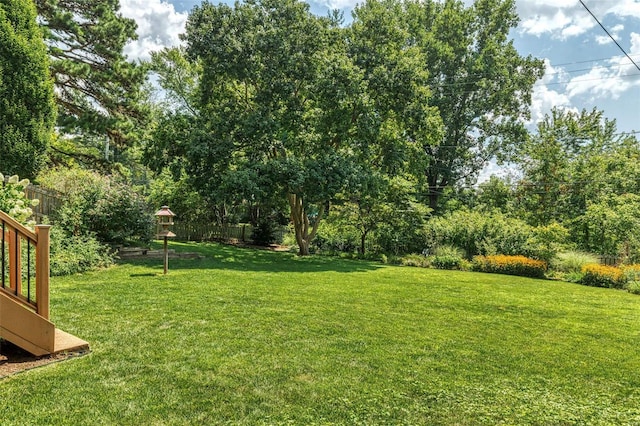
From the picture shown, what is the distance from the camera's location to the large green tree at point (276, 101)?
13.0 metres

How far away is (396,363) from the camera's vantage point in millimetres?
3785

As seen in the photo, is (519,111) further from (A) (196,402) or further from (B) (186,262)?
(A) (196,402)

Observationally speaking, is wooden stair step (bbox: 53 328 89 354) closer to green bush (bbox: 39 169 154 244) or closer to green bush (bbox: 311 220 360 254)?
green bush (bbox: 39 169 154 244)

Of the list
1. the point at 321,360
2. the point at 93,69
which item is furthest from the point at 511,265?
the point at 93,69

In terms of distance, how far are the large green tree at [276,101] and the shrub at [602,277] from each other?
289 inches

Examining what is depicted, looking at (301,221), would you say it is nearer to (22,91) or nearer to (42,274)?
(22,91)

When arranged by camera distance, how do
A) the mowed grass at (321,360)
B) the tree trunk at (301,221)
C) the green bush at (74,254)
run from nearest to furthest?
the mowed grass at (321,360)
the green bush at (74,254)
the tree trunk at (301,221)

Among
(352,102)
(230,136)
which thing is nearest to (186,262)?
(230,136)

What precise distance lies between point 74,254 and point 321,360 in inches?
261

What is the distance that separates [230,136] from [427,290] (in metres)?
8.98

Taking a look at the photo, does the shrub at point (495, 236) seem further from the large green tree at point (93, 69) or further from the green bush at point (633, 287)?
the large green tree at point (93, 69)

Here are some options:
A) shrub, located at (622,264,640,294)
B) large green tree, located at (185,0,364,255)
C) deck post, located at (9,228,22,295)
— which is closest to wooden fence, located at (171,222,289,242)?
large green tree, located at (185,0,364,255)

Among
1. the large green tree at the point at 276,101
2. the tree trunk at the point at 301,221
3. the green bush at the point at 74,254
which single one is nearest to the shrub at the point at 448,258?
the large green tree at the point at 276,101

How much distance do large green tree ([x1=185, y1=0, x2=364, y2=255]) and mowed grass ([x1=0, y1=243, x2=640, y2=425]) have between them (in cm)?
640
